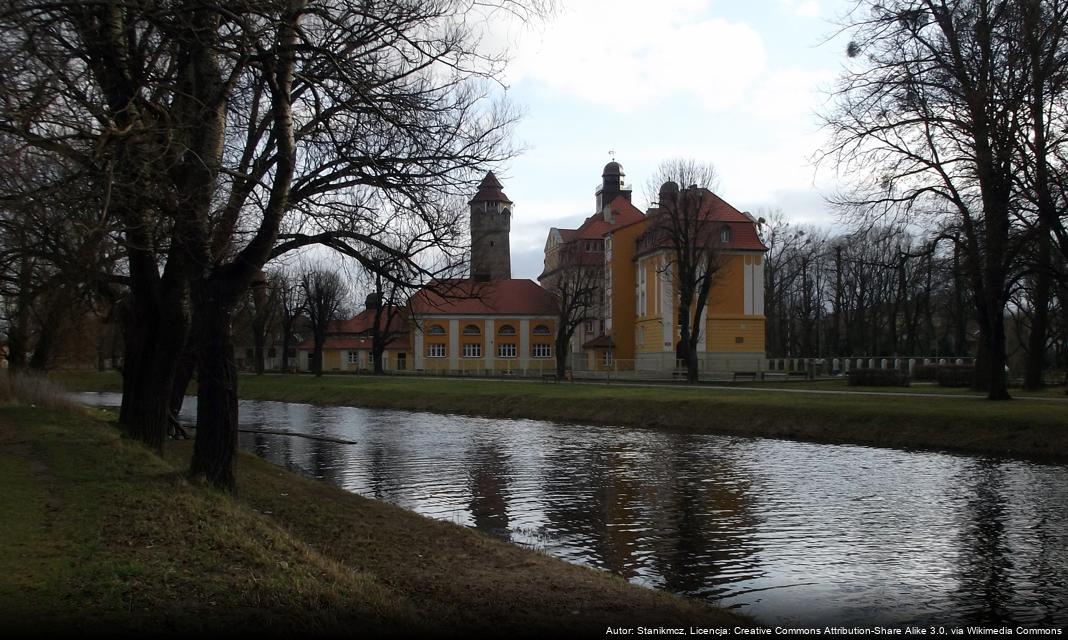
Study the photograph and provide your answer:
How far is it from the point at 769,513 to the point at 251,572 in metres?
9.99

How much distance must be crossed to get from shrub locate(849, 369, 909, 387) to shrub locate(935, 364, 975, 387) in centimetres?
154

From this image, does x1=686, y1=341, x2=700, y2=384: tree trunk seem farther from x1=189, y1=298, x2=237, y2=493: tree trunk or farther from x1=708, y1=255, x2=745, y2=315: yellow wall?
x1=189, y1=298, x2=237, y2=493: tree trunk

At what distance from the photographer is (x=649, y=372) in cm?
6588

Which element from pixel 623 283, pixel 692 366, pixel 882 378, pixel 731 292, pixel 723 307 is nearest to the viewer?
pixel 882 378

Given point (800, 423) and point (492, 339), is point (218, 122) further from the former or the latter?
point (492, 339)

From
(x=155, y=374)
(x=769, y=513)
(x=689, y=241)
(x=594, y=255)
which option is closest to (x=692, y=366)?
(x=689, y=241)

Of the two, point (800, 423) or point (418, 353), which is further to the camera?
point (418, 353)

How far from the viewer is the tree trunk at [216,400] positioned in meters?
12.0

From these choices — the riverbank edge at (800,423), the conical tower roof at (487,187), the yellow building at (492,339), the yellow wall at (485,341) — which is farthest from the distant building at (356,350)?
the conical tower roof at (487,187)

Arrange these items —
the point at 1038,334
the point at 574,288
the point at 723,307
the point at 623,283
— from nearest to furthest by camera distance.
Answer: the point at 1038,334, the point at 723,307, the point at 574,288, the point at 623,283

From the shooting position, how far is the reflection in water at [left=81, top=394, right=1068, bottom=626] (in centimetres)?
1016

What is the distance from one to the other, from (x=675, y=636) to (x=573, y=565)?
138 inches

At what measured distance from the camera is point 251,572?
7785 millimetres

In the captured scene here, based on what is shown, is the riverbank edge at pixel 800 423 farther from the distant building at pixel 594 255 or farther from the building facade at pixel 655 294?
the distant building at pixel 594 255
